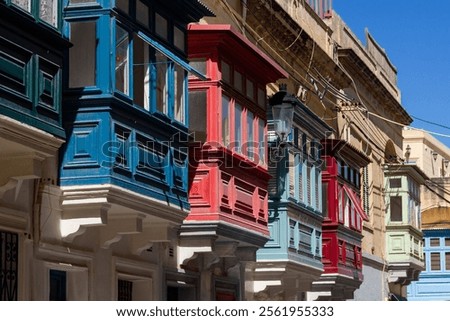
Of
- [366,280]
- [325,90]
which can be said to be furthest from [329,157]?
[366,280]

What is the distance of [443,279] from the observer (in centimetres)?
5384

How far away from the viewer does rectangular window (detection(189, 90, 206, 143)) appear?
70.2 ft

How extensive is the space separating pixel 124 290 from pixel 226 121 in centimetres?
355

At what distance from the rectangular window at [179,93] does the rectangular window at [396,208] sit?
23.6 meters

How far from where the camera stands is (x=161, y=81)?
1898 centimetres

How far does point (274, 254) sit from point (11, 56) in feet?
40.9

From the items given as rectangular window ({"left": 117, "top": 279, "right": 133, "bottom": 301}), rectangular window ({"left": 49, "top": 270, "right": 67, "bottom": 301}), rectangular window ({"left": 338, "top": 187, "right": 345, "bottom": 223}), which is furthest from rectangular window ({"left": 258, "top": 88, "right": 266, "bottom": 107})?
rectangular window ({"left": 338, "top": 187, "right": 345, "bottom": 223})

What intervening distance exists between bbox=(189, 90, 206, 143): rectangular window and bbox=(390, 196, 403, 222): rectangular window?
71.0ft

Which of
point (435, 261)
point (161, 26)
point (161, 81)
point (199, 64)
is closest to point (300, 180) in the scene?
point (199, 64)

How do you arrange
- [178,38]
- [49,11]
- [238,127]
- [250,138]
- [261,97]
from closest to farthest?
1. [49,11]
2. [178,38]
3. [238,127]
4. [250,138]
5. [261,97]

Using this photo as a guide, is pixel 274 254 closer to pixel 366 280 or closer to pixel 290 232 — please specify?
pixel 290 232

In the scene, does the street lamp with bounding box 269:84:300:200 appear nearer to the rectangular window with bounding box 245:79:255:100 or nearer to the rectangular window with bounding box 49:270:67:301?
the rectangular window with bounding box 245:79:255:100

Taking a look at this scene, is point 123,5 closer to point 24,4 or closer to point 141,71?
point 141,71

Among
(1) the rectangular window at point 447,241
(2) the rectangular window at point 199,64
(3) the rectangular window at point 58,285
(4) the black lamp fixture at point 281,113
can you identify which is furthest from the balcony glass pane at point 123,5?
(1) the rectangular window at point 447,241
